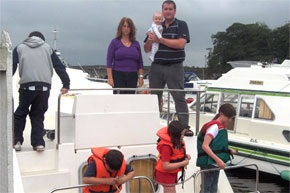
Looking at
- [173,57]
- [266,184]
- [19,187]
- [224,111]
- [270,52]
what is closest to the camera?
[19,187]

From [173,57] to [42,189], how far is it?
283cm

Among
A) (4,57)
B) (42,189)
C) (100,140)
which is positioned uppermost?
(4,57)

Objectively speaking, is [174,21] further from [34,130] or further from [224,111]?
[34,130]

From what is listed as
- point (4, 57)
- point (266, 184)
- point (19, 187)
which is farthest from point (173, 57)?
point (266, 184)

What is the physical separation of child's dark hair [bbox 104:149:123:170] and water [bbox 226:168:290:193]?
8216 mm

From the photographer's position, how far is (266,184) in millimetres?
11609

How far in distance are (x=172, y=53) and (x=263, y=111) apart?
261 inches

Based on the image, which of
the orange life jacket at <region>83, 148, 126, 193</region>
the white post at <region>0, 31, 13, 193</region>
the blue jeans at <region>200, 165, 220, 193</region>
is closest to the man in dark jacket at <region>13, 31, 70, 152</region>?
the orange life jacket at <region>83, 148, 126, 193</region>

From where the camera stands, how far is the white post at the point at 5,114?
204cm

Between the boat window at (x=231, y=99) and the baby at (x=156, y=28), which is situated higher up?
the baby at (x=156, y=28)

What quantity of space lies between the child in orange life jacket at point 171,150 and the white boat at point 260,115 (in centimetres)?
702

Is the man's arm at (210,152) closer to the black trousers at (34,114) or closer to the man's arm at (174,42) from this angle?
the man's arm at (174,42)

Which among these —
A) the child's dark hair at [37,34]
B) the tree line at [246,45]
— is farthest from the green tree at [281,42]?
the child's dark hair at [37,34]

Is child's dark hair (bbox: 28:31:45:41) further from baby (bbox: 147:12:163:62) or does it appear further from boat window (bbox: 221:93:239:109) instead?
boat window (bbox: 221:93:239:109)
